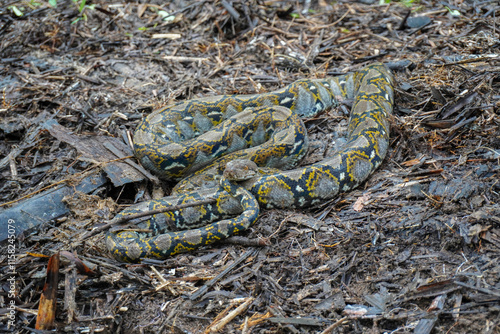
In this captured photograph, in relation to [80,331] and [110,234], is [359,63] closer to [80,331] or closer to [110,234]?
[110,234]

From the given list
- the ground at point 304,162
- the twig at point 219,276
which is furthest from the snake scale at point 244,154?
the twig at point 219,276

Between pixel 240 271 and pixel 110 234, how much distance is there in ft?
6.73

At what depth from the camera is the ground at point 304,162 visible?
4789mm

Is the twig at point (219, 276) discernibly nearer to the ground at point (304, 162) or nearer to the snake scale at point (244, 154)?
the ground at point (304, 162)

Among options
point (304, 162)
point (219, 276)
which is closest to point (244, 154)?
point (304, 162)

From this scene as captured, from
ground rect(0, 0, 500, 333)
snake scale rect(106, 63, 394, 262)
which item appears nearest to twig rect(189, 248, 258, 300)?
ground rect(0, 0, 500, 333)

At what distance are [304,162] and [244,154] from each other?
1.18 meters

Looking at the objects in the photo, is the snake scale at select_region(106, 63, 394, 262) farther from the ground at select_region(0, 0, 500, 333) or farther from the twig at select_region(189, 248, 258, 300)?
the twig at select_region(189, 248, 258, 300)

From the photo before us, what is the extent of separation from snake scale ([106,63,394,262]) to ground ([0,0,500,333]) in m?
0.25

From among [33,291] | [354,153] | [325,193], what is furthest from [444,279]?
[33,291]

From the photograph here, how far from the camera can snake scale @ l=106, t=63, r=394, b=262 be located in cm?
619

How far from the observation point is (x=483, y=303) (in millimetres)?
4152

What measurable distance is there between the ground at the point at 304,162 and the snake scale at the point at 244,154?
9.7 inches

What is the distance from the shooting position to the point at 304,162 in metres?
7.70
